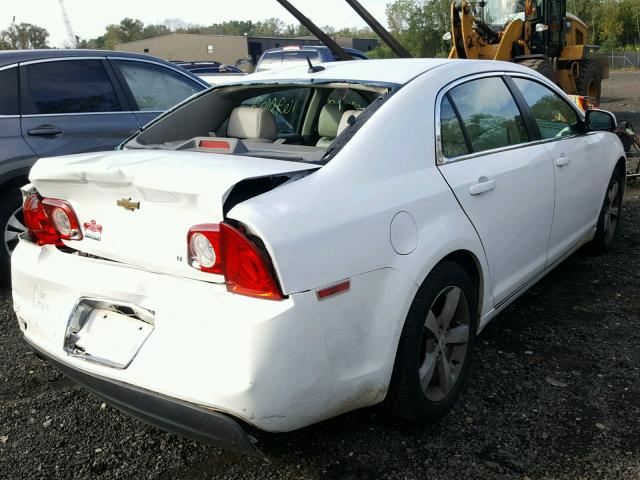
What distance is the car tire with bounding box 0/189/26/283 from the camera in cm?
466

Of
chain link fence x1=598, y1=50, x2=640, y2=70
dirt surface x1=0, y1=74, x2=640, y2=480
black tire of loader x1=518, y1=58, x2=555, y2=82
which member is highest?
black tire of loader x1=518, y1=58, x2=555, y2=82

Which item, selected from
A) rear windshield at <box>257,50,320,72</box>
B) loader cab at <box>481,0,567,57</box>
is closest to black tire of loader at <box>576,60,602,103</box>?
loader cab at <box>481,0,567,57</box>

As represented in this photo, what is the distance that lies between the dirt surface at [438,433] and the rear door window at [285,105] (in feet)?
5.98

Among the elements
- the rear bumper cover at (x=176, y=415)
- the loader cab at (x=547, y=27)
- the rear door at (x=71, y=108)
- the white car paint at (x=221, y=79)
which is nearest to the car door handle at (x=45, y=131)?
the rear door at (x=71, y=108)

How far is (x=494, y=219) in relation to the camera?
3.07m

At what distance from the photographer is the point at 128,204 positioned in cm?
239

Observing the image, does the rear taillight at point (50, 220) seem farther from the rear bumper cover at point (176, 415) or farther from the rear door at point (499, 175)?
the rear door at point (499, 175)

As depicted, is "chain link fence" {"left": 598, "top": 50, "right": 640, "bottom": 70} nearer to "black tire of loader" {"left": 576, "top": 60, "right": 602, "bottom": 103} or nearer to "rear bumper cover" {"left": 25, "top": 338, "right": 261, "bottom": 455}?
"black tire of loader" {"left": 576, "top": 60, "right": 602, "bottom": 103}

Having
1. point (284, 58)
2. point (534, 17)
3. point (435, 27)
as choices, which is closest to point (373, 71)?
point (534, 17)

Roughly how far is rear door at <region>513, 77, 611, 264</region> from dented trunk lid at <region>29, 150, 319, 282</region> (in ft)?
6.76

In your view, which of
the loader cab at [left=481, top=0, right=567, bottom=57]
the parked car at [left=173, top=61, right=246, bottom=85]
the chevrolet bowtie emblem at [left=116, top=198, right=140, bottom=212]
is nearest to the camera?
the chevrolet bowtie emblem at [left=116, top=198, right=140, bottom=212]

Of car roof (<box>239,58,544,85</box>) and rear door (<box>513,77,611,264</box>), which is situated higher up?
car roof (<box>239,58,544,85</box>)

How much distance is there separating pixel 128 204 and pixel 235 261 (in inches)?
22.3

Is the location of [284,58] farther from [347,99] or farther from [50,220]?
[50,220]
